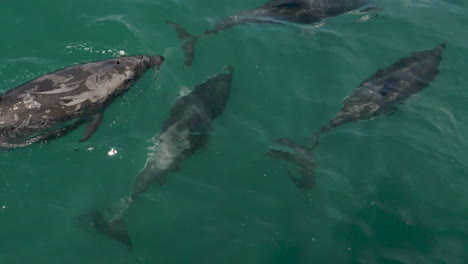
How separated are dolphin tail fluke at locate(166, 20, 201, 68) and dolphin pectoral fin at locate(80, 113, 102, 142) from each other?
11.7 ft

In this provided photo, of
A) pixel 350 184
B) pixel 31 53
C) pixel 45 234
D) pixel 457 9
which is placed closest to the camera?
pixel 45 234

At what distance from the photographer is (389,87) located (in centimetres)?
1358

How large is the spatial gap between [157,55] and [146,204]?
5.07 metres

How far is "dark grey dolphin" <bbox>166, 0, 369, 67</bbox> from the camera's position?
15.5 meters

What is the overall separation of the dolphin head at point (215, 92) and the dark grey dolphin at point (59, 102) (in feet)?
7.38

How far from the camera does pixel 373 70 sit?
572 inches

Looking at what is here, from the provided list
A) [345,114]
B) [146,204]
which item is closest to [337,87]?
[345,114]

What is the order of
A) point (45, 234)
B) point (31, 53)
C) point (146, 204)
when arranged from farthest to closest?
point (31, 53) < point (146, 204) < point (45, 234)

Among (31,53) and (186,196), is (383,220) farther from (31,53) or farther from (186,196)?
(31,53)

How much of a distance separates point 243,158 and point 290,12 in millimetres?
7335

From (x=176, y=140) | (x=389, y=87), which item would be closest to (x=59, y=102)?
(x=176, y=140)

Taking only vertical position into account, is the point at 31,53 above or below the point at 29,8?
below

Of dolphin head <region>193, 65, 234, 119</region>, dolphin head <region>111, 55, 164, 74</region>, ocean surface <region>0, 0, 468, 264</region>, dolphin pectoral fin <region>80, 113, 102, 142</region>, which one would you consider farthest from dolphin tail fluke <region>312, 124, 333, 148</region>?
dolphin pectoral fin <region>80, 113, 102, 142</region>

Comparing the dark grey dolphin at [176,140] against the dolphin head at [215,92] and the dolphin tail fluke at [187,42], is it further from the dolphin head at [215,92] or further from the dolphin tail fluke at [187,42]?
the dolphin tail fluke at [187,42]
